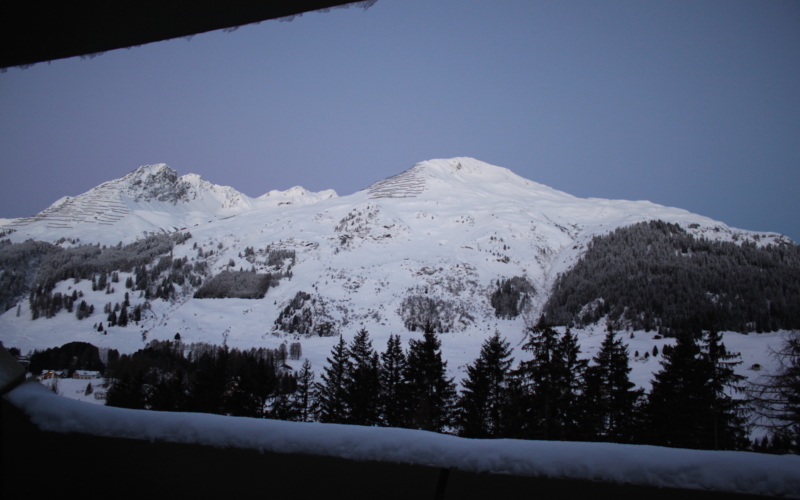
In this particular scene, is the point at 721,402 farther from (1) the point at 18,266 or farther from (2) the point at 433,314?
(1) the point at 18,266

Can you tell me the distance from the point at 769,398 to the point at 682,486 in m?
13.4

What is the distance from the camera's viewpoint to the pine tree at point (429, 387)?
67.3 feet

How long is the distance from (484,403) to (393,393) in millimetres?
4845

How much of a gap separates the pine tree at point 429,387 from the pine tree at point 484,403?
0.91 m

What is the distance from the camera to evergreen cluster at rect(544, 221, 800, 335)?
54344mm

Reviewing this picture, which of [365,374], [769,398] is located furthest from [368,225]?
[769,398]

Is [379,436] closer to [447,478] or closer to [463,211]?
[447,478]

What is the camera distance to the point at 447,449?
1.58 meters

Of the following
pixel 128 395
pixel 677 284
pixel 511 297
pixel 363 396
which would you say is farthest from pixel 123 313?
pixel 677 284

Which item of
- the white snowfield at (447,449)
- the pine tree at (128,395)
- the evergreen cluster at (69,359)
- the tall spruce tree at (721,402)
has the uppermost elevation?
the white snowfield at (447,449)

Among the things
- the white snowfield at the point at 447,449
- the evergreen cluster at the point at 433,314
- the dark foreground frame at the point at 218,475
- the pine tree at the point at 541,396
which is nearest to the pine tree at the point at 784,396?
the pine tree at the point at 541,396

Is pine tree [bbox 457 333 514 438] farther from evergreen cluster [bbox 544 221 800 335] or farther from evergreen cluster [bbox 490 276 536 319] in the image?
evergreen cluster [bbox 490 276 536 319]

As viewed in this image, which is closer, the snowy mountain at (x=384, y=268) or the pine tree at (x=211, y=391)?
the pine tree at (x=211, y=391)

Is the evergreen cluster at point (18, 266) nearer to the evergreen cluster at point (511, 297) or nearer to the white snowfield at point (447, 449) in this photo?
the evergreen cluster at point (511, 297)
